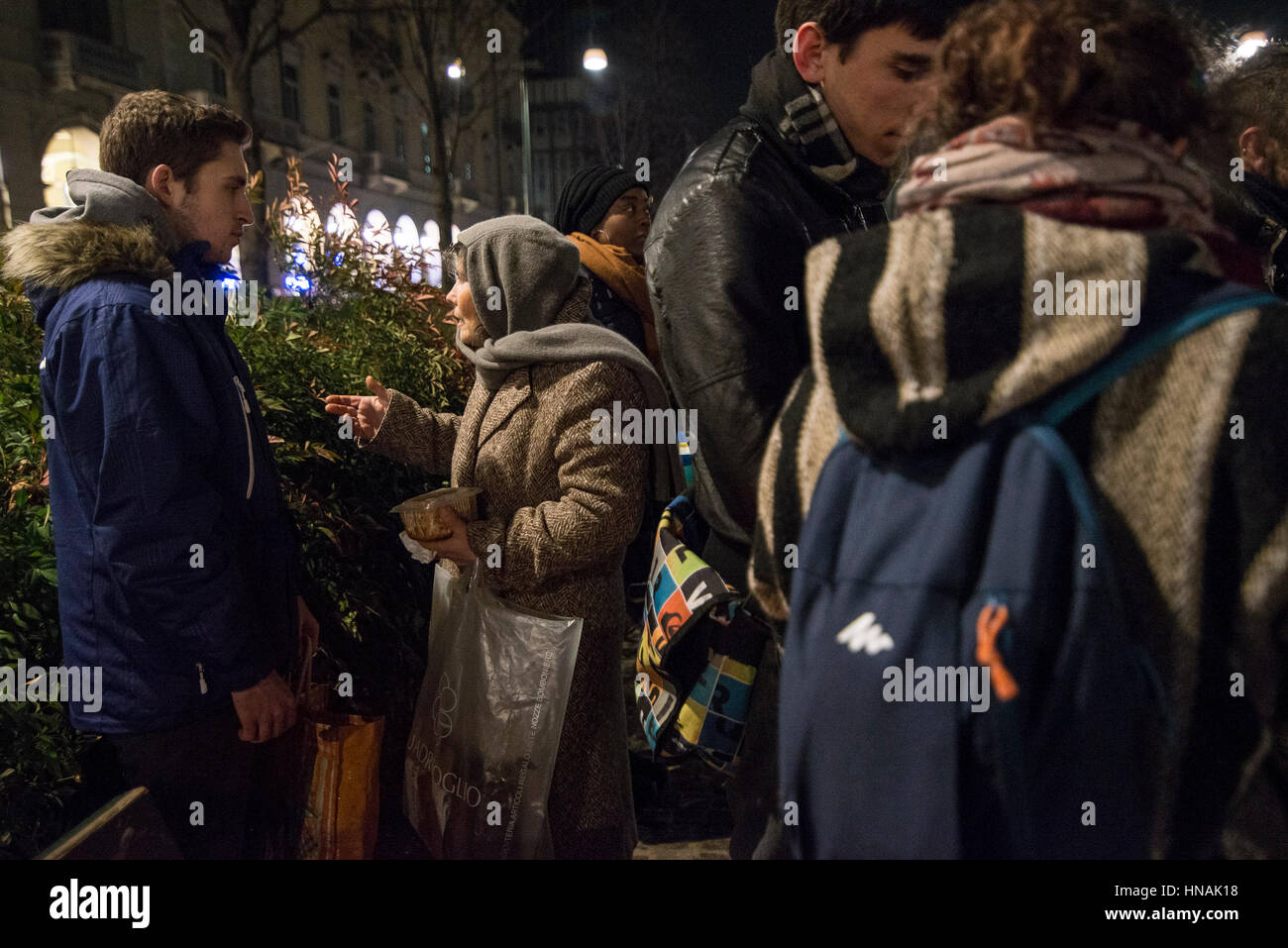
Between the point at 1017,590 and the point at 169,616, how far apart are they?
1.86 meters

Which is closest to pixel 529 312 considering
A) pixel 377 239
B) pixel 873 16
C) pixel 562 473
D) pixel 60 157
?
pixel 562 473

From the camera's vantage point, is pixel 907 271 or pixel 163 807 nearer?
Answer: pixel 907 271

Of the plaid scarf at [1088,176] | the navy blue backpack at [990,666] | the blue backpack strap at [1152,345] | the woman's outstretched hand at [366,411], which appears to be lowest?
the navy blue backpack at [990,666]

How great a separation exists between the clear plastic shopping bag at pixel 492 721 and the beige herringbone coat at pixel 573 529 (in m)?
0.10

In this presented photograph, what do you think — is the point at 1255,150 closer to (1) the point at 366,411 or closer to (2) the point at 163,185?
(1) the point at 366,411

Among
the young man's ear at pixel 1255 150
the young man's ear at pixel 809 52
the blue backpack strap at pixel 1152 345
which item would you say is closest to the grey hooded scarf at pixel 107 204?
the young man's ear at pixel 809 52

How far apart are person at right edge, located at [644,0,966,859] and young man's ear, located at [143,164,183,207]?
1360mm

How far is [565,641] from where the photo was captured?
2.48 m

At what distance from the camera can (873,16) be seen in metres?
1.82

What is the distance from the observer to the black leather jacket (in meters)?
1.80

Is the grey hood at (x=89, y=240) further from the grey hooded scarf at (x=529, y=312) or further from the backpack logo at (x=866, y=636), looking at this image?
the backpack logo at (x=866, y=636)

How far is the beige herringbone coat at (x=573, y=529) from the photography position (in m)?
2.49
